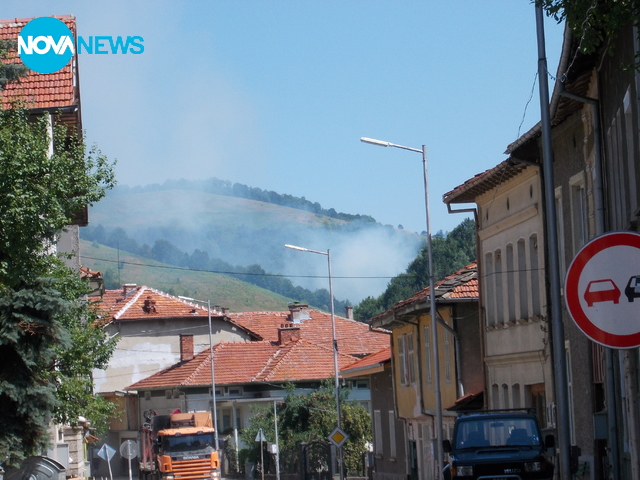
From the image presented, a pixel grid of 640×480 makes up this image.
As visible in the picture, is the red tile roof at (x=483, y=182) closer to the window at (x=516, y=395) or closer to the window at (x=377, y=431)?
the window at (x=516, y=395)

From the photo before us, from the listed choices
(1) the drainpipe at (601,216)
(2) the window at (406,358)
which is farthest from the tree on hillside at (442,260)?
(1) the drainpipe at (601,216)

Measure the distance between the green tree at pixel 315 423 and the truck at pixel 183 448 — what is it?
9.17 m

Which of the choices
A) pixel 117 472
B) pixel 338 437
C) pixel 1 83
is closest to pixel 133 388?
pixel 117 472

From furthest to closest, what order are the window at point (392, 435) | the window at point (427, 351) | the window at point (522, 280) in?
the window at point (392, 435) → the window at point (427, 351) → the window at point (522, 280)

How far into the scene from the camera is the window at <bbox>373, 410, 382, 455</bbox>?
45.8m

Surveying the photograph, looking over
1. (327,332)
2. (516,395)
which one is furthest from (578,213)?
(327,332)

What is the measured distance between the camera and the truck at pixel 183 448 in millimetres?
41656

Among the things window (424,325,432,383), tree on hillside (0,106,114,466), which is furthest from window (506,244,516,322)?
tree on hillside (0,106,114,466)

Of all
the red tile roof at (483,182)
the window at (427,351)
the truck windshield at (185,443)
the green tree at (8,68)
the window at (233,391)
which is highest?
the green tree at (8,68)

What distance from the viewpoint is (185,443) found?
42.2m

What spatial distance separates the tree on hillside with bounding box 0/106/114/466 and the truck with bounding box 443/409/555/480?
24.3 feet

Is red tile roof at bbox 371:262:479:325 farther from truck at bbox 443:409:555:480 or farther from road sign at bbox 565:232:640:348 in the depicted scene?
road sign at bbox 565:232:640:348

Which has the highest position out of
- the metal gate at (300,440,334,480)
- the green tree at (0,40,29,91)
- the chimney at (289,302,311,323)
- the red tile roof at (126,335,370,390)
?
the green tree at (0,40,29,91)

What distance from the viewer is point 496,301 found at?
29.2 meters
